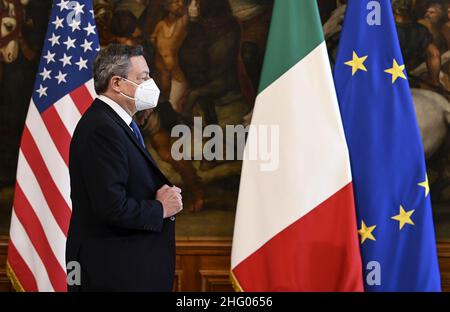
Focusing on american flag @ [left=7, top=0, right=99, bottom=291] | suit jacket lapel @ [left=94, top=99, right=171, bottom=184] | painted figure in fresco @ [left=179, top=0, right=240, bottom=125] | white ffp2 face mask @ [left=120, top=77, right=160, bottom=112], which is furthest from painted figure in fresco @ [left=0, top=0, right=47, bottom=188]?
suit jacket lapel @ [left=94, top=99, right=171, bottom=184]

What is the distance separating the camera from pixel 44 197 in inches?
184

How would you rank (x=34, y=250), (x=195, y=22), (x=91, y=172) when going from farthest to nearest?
(x=195, y=22) < (x=34, y=250) < (x=91, y=172)

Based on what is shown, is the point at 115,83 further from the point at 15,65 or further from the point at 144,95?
the point at 15,65

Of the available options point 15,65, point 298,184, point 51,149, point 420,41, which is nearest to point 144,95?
Result: point 298,184

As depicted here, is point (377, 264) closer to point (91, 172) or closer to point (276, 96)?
point (276, 96)

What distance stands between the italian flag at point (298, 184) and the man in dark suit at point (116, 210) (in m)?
1.42

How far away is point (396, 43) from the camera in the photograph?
4391mm

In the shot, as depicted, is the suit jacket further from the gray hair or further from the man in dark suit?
the gray hair

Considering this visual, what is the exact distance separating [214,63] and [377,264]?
6.91 feet

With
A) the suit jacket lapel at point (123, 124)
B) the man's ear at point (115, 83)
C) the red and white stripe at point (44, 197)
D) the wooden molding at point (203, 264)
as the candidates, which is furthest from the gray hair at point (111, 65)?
the wooden molding at point (203, 264)

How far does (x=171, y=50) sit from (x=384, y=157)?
1.99m

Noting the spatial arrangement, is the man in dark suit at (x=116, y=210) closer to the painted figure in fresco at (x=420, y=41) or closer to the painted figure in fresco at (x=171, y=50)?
the painted figure in fresco at (x=171, y=50)
